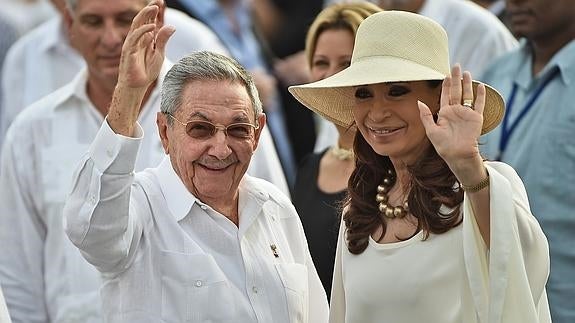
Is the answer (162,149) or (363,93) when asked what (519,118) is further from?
(363,93)

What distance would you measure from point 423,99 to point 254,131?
56 centimetres

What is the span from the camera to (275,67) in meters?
9.78

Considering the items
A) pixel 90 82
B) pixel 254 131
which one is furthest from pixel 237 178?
pixel 90 82

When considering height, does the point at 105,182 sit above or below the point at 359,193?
above

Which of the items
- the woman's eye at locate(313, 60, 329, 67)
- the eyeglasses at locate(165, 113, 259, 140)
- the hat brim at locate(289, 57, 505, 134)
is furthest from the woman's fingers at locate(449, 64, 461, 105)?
the woman's eye at locate(313, 60, 329, 67)

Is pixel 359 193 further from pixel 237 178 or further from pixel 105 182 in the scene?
pixel 105 182

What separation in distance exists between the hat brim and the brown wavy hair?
4.8 inches

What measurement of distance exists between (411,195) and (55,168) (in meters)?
1.92

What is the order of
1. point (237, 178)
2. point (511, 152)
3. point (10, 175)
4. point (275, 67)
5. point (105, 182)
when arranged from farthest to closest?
point (275, 67), point (511, 152), point (10, 175), point (237, 178), point (105, 182)

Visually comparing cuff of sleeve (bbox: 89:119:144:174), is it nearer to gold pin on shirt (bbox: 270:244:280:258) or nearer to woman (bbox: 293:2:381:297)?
gold pin on shirt (bbox: 270:244:280:258)

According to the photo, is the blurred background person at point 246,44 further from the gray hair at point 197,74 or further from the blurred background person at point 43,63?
the gray hair at point 197,74

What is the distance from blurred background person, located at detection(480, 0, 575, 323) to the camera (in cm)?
685

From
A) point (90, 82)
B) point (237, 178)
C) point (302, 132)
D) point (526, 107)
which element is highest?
point (237, 178)

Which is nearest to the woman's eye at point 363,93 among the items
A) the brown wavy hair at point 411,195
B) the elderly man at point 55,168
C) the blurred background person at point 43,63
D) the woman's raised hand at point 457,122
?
the brown wavy hair at point 411,195
